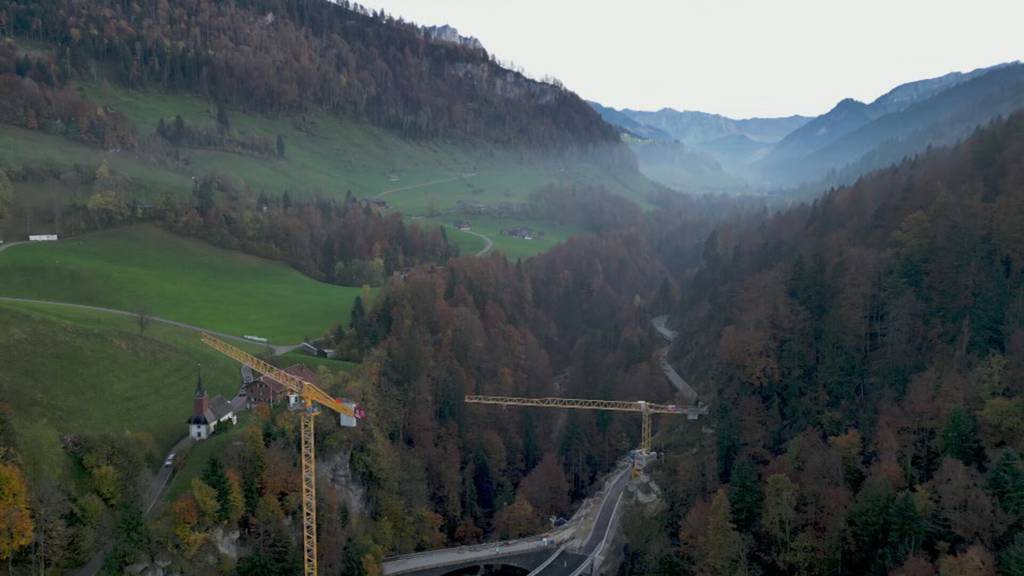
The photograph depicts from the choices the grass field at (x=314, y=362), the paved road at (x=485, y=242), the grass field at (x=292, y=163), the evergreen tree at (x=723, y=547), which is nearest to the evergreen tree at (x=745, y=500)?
the evergreen tree at (x=723, y=547)

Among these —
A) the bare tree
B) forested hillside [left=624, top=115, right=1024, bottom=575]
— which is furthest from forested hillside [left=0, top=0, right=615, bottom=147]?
forested hillside [left=624, top=115, right=1024, bottom=575]

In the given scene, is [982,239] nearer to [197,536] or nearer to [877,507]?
[877,507]

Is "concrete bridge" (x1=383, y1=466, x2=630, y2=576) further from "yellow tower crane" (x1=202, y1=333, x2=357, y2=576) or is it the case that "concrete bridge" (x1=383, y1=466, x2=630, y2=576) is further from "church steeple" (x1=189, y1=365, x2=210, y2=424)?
"church steeple" (x1=189, y1=365, x2=210, y2=424)

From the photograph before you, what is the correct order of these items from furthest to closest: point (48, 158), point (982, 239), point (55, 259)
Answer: point (48, 158)
point (55, 259)
point (982, 239)

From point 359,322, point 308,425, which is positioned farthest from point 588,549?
point 359,322

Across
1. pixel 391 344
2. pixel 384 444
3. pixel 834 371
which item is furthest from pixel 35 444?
pixel 834 371
